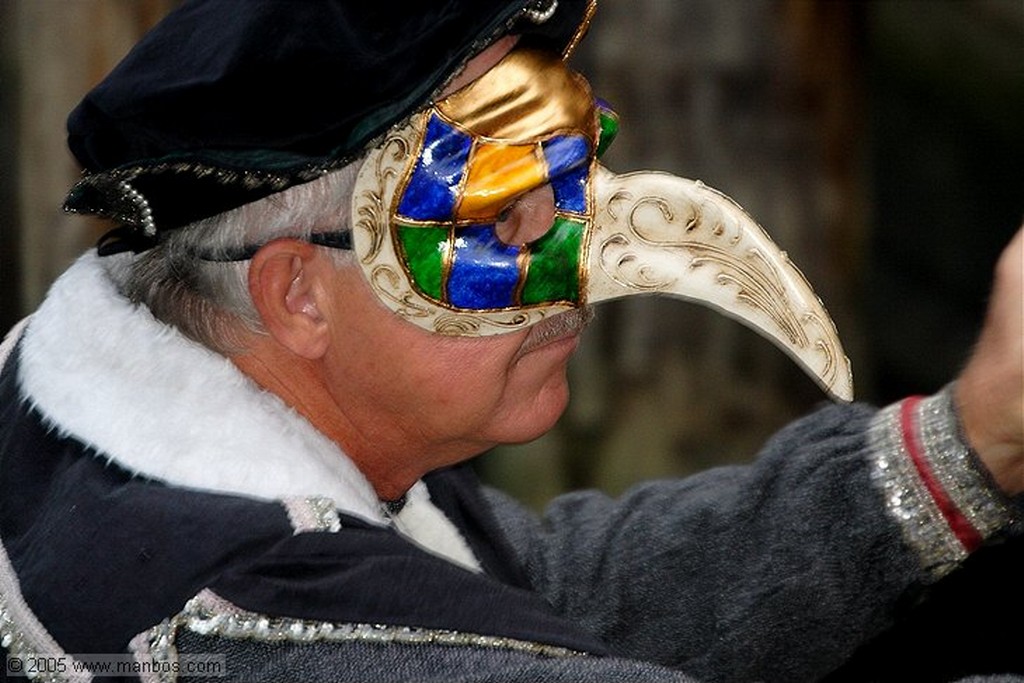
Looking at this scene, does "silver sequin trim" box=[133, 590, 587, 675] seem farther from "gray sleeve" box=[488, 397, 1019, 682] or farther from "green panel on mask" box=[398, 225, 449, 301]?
"gray sleeve" box=[488, 397, 1019, 682]

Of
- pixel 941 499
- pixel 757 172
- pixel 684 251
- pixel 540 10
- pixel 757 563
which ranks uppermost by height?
pixel 540 10

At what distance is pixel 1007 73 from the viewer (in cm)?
348

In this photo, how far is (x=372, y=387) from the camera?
1.67 m

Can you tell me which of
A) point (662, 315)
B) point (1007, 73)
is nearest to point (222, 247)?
point (662, 315)

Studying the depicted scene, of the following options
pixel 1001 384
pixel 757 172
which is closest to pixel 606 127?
pixel 1001 384

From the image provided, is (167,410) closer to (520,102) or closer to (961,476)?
(520,102)

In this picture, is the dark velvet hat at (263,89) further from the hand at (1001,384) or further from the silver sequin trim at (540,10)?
Answer: the hand at (1001,384)

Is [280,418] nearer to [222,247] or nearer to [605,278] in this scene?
[222,247]

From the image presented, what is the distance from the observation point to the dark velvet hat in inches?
55.4

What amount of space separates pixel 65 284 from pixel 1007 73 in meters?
2.56

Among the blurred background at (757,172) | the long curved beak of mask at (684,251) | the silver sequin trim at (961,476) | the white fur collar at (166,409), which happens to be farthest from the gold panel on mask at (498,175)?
the blurred background at (757,172)

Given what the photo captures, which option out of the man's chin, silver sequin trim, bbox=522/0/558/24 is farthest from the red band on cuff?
silver sequin trim, bbox=522/0/558/24

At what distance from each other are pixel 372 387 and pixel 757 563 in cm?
56

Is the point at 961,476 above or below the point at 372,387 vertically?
below
